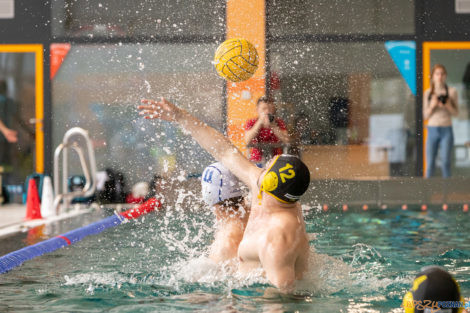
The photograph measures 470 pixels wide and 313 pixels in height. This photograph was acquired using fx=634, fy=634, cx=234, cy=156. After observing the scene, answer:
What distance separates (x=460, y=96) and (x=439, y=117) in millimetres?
2571

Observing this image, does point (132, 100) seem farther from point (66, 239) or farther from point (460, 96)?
point (66, 239)

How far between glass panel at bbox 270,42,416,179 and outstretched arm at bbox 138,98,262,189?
7672 millimetres

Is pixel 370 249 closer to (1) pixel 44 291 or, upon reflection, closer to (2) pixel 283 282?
(2) pixel 283 282

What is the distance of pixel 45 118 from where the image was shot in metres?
10.7

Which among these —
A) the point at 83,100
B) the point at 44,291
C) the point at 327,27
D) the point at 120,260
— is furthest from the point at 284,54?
the point at 44,291

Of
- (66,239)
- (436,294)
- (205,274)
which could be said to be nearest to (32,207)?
(66,239)

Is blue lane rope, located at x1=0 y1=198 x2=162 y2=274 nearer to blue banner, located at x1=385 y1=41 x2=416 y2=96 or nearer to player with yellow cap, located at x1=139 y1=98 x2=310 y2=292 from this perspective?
player with yellow cap, located at x1=139 y1=98 x2=310 y2=292

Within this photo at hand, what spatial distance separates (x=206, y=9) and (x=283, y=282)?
8.82 metres

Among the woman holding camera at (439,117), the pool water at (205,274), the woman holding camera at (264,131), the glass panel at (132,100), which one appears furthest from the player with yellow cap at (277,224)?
the glass panel at (132,100)

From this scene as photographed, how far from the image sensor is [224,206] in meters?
3.58

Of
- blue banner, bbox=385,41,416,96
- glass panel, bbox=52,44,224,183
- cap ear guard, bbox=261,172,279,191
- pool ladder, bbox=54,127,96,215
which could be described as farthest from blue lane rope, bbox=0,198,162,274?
blue banner, bbox=385,41,416,96

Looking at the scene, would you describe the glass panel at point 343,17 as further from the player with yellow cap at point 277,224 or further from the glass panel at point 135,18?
the player with yellow cap at point 277,224

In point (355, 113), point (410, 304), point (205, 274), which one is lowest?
point (205, 274)

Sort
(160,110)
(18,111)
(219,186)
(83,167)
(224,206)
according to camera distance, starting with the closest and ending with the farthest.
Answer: (160,110) → (219,186) → (224,206) → (83,167) → (18,111)
